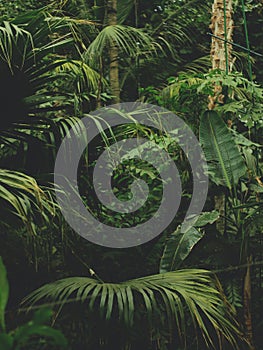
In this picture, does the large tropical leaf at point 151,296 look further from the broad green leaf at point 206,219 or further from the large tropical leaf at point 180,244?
the broad green leaf at point 206,219

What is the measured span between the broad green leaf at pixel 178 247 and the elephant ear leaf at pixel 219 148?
316 mm

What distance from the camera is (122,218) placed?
3.32 meters

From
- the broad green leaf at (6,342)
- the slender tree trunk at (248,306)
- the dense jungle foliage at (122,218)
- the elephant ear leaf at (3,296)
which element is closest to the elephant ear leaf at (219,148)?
the dense jungle foliage at (122,218)

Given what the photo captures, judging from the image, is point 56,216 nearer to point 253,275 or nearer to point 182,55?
point 253,275

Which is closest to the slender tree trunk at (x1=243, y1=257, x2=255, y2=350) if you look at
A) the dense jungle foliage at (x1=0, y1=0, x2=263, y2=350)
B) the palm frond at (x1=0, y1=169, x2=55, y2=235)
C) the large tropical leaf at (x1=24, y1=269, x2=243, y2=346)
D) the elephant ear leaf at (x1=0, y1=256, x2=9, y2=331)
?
the dense jungle foliage at (x1=0, y1=0, x2=263, y2=350)

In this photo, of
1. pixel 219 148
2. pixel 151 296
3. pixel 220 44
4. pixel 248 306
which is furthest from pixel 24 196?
pixel 220 44

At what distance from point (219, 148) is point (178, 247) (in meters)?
0.55

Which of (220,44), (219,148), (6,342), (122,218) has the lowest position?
(122,218)

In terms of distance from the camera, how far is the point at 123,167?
3.32 meters

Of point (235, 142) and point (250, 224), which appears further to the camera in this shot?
point (235, 142)

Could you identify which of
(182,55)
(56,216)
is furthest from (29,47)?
(182,55)

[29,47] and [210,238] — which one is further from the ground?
[29,47]

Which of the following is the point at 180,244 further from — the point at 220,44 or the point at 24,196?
the point at 220,44

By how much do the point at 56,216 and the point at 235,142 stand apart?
1.03 m
